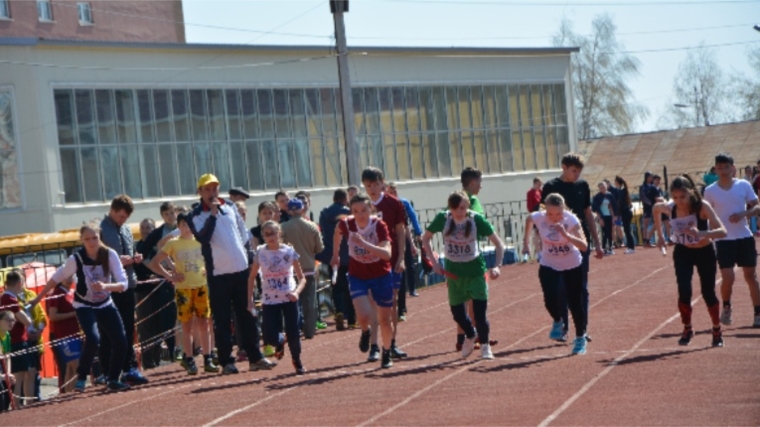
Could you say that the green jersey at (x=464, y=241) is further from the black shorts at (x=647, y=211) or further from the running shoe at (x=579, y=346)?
the black shorts at (x=647, y=211)

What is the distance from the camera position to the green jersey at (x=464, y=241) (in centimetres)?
1447

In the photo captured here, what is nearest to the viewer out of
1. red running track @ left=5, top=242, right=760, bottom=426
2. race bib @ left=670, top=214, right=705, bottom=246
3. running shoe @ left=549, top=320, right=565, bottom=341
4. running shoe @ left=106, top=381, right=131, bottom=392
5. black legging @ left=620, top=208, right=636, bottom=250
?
red running track @ left=5, top=242, right=760, bottom=426

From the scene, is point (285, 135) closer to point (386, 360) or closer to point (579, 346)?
point (386, 360)

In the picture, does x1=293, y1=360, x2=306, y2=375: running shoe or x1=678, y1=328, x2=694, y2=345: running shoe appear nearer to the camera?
x1=678, y1=328, x2=694, y2=345: running shoe

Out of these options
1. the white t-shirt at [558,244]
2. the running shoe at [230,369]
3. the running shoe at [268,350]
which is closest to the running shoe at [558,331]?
the white t-shirt at [558,244]

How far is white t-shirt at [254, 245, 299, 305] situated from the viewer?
49.2ft

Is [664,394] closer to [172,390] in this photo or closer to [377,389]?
[377,389]

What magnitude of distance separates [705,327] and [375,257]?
4108 mm

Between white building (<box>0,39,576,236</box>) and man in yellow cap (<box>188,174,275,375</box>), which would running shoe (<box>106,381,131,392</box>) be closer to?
man in yellow cap (<box>188,174,275,375</box>)

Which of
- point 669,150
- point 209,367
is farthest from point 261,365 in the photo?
point 669,150

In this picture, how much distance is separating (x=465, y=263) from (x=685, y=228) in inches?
86.4

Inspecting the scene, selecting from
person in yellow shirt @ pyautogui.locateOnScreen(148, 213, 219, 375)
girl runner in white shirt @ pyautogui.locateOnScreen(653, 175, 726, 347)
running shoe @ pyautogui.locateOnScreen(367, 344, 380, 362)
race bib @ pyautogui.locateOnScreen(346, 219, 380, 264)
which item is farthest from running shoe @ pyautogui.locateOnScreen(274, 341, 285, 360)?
girl runner in white shirt @ pyautogui.locateOnScreen(653, 175, 726, 347)

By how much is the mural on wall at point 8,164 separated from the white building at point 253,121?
0.04 meters

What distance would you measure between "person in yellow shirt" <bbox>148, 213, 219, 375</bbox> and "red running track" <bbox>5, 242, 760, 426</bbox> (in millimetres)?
427
